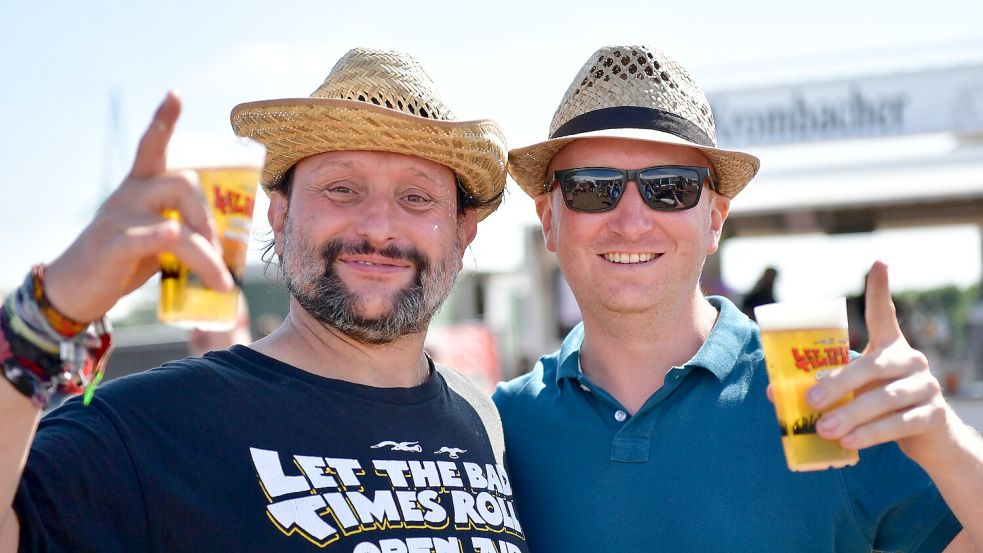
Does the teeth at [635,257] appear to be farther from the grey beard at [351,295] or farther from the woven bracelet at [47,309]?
the woven bracelet at [47,309]

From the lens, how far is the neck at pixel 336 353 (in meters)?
2.42

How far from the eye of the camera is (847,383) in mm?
1735

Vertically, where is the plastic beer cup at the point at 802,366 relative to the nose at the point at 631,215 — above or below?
below

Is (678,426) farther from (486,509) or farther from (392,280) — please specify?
(392,280)

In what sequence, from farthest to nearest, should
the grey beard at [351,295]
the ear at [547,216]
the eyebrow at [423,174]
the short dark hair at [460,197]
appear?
1. the ear at [547,216]
2. the short dark hair at [460,197]
3. the eyebrow at [423,174]
4. the grey beard at [351,295]

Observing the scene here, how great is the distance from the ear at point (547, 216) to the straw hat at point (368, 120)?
17.3 inches

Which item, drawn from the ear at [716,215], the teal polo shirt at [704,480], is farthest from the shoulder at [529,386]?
the ear at [716,215]

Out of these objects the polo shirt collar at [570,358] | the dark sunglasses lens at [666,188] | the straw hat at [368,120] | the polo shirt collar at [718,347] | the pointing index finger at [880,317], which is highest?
the straw hat at [368,120]

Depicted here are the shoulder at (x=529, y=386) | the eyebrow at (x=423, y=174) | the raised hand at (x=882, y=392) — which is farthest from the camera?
the shoulder at (x=529, y=386)

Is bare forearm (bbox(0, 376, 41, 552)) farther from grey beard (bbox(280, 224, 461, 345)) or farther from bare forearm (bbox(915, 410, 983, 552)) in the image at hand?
bare forearm (bbox(915, 410, 983, 552))

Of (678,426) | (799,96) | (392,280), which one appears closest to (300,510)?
(392,280)

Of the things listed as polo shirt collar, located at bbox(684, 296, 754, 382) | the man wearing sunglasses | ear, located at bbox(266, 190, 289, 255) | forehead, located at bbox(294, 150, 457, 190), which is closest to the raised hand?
the man wearing sunglasses

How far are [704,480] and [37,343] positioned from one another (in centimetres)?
167

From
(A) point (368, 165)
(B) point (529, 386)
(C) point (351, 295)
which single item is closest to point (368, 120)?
(A) point (368, 165)
